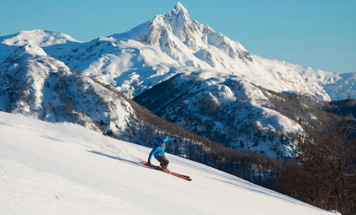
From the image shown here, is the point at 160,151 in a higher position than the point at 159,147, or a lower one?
lower

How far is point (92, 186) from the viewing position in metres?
12.3

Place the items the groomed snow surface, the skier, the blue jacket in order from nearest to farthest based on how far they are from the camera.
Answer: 1. the groomed snow surface
2. the skier
3. the blue jacket

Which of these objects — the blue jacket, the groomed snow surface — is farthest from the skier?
the groomed snow surface

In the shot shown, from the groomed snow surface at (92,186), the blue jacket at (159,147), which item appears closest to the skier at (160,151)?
the blue jacket at (159,147)

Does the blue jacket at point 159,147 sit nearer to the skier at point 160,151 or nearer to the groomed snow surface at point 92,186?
the skier at point 160,151

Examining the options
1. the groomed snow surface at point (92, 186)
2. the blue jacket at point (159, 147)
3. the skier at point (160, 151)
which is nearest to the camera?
the groomed snow surface at point (92, 186)

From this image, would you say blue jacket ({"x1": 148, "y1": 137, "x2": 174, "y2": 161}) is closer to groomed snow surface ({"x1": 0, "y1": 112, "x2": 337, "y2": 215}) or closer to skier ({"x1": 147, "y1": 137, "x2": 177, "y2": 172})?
skier ({"x1": 147, "y1": 137, "x2": 177, "y2": 172})

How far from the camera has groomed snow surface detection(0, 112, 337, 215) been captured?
9.24 meters

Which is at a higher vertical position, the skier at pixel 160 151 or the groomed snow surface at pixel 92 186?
the skier at pixel 160 151

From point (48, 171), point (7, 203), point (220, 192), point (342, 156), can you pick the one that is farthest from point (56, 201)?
point (342, 156)

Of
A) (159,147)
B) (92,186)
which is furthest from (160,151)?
(92,186)

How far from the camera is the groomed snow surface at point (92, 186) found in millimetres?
9242

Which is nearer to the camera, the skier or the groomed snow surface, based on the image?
the groomed snow surface

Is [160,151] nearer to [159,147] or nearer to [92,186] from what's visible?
[159,147]
